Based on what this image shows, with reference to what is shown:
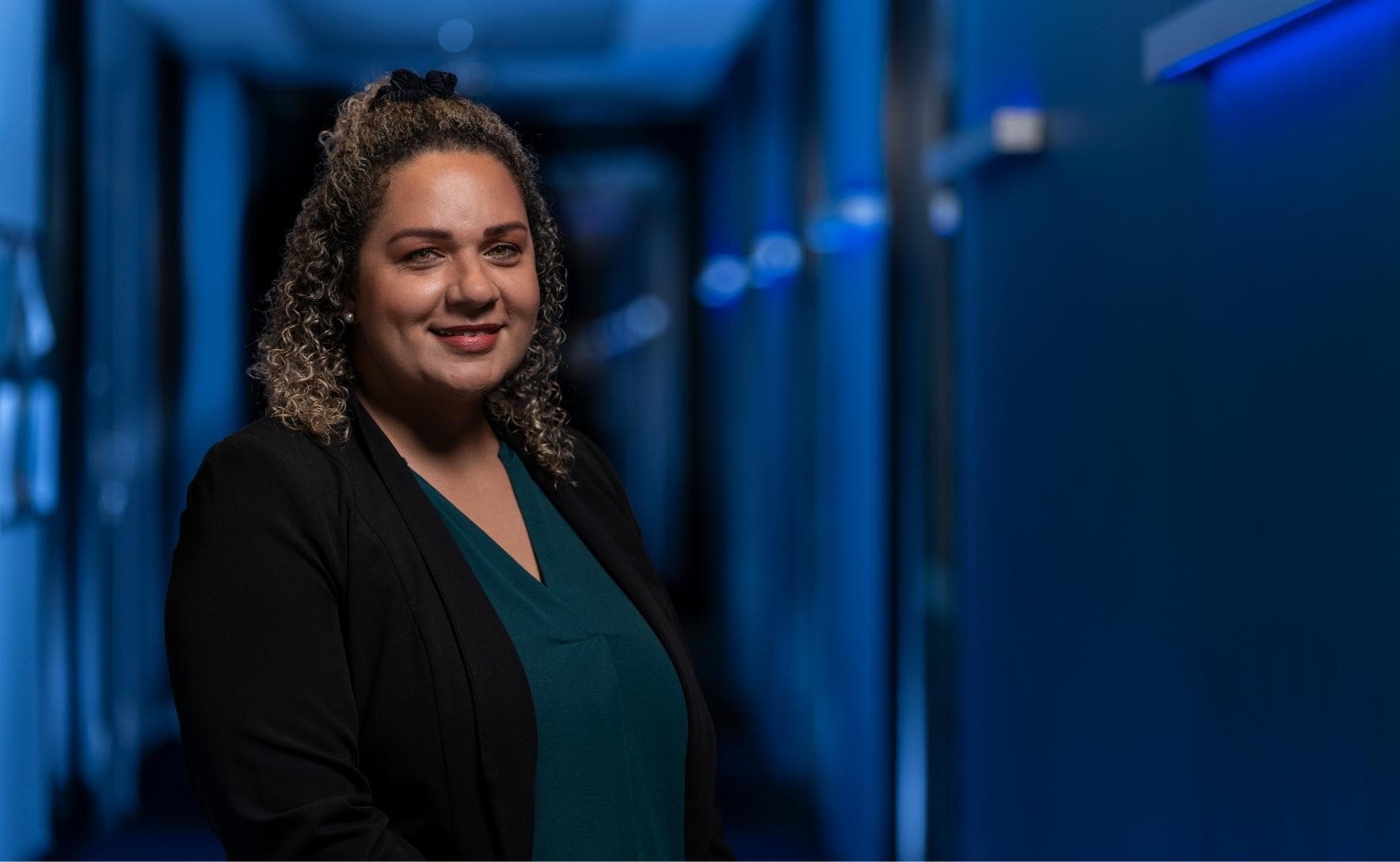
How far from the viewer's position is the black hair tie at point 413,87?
1438mm

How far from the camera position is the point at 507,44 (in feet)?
21.4

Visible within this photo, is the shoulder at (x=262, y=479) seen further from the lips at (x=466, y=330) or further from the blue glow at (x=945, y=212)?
the blue glow at (x=945, y=212)

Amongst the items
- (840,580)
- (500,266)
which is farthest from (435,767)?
(840,580)

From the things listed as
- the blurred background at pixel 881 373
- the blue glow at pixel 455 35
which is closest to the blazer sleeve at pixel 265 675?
the blurred background at pixel 881 373

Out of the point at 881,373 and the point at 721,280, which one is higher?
the point at 721,280

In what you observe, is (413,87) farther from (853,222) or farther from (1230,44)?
(853,222)

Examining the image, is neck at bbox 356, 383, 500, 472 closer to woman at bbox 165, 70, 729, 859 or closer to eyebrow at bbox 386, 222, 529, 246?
woman at bbox 165, 70, 729, 859

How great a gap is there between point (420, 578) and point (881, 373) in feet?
10.4

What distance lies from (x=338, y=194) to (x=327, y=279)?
0.09 metres

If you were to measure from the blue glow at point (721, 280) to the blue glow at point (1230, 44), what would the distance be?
15.8 ft

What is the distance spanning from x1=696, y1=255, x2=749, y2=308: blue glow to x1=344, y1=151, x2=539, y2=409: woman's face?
5523 millimetres

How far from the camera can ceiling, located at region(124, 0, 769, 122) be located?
5934mm

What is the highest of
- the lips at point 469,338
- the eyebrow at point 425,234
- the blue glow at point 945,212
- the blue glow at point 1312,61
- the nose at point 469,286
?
the blue glow at point 945,212

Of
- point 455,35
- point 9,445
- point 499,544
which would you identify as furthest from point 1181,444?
point 455,35
